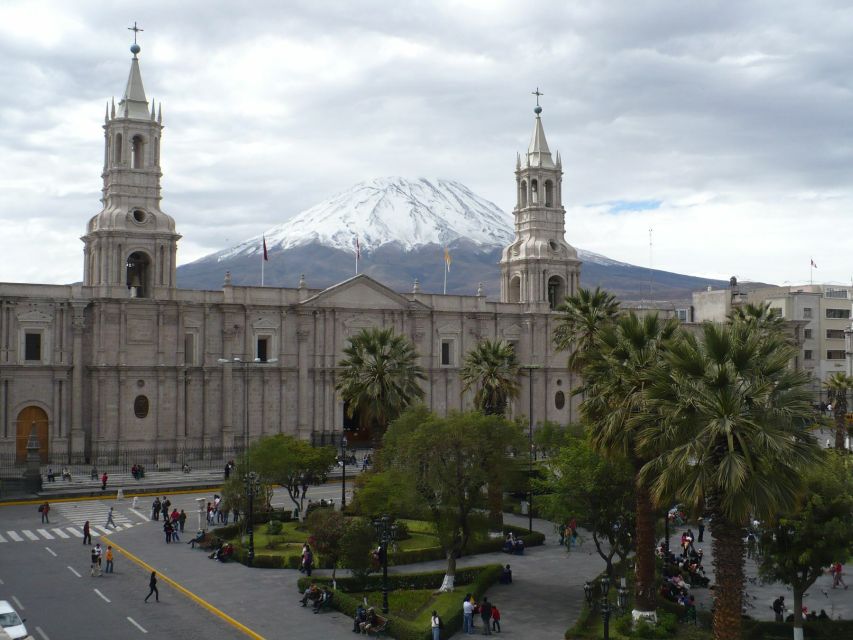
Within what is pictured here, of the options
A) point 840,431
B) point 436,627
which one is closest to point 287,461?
point 436,627

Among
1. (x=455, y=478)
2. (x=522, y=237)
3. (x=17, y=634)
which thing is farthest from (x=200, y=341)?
(x=17, y=634)

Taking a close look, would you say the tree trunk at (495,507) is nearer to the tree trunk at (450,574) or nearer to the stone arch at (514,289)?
the tree trunk at (450,574)

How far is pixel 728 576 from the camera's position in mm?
20516

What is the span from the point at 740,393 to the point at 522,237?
6109cm

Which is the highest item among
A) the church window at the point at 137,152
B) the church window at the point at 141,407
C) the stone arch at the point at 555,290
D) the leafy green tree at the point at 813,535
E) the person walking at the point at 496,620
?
the church window at the point at 137,152

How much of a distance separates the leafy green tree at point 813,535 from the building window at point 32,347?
162 ft

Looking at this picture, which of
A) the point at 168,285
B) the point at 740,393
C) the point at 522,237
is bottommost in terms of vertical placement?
the point at 740,393

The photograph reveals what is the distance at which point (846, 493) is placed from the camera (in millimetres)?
26641

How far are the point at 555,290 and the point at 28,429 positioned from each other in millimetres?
43973

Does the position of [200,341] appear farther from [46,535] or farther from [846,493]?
[846,493]

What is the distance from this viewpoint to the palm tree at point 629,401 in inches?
1046

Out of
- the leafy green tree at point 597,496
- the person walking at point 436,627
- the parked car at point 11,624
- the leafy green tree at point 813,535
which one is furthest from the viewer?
the leafy green tree at point 597,496

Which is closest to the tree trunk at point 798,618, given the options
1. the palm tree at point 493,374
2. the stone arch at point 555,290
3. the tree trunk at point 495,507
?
the tree trunk at point 495,507

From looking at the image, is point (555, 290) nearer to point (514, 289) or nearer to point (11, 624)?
point (514, 289)
